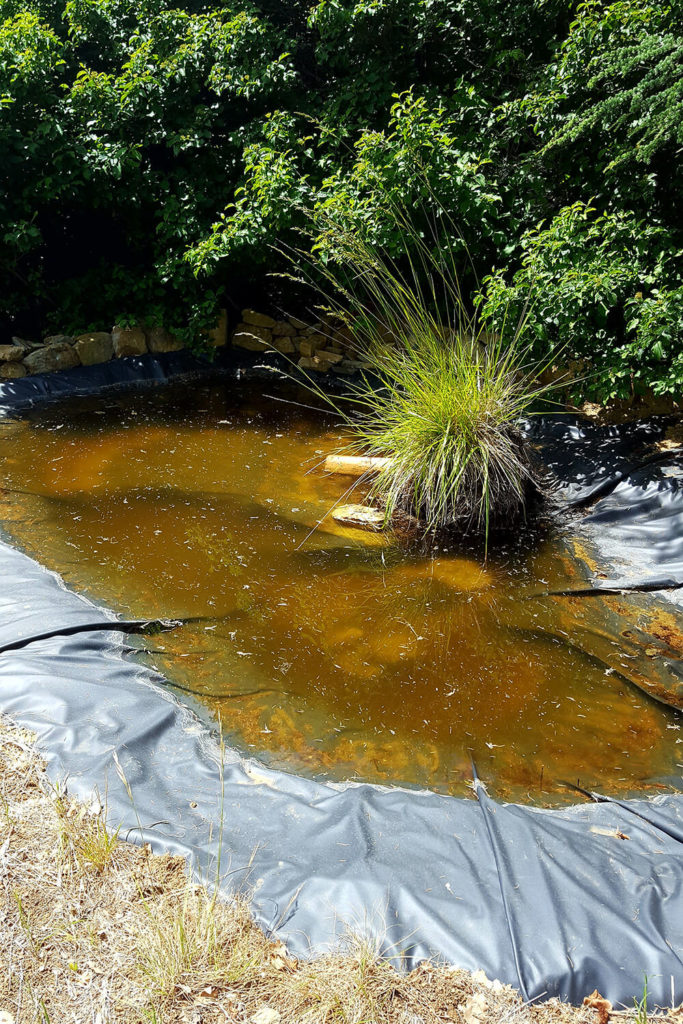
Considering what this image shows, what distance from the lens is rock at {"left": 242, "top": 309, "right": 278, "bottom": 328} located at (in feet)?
19.5

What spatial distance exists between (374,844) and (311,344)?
Result: 469cm

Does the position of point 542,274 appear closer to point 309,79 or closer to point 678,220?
point 678,220

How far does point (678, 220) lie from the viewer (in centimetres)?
371

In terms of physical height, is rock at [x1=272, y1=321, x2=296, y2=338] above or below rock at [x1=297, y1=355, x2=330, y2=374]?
above

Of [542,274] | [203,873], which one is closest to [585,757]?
[203,873]

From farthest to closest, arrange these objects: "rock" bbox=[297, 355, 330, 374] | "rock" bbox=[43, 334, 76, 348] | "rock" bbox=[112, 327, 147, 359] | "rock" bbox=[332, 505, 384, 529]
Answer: "rock" bbox=[297, 355, 330, 374]
"rock" bbox=[112, 327, 147, 359]
"rock" bbox=[43, 334, 76, 348]
"rock" bbox=[332, 505, 384, 529]

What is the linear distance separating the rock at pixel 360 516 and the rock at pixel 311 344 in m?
2.53

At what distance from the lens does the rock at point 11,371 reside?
5133mm

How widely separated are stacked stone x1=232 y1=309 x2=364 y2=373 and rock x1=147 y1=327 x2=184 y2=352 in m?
0.49

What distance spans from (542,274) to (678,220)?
0.86 m

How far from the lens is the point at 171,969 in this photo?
1.39 metres

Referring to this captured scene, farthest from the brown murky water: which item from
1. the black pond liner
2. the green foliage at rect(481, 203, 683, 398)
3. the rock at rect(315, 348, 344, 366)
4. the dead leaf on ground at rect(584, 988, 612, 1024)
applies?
the rock at rect(315, 348, 344, 366)

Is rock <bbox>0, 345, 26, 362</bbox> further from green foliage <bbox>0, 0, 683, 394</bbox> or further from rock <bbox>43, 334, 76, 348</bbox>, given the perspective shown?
green foliage <bbox>0, 0, 683, 394</bbox>

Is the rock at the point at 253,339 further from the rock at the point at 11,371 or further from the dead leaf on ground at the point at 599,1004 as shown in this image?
the dead leaf on ground at the point at 599,1004
